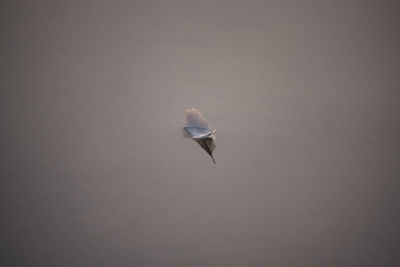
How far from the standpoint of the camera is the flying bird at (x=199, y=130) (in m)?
1.13

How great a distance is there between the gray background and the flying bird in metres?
0.03

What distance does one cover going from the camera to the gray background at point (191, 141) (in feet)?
3.27

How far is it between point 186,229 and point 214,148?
0.89 feet

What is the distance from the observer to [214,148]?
3.71ft

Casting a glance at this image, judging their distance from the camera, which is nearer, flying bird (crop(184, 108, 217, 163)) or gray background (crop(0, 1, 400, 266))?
gray background (crop(0, 1, 400, 266))

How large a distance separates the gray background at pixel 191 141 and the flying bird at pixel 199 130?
28mm

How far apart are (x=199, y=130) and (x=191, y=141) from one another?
0.04 meters

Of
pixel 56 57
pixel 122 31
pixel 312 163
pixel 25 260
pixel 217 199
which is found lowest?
pixel 25 260

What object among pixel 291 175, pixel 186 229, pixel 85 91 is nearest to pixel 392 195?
pixel 291 175

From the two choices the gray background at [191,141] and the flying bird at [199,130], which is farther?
the flying bird at [199,130]

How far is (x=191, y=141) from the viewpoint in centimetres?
114

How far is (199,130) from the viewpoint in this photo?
1130 mm

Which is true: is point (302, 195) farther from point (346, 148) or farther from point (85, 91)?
point (85, 91)

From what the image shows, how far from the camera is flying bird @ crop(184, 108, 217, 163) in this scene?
44.3 inches
